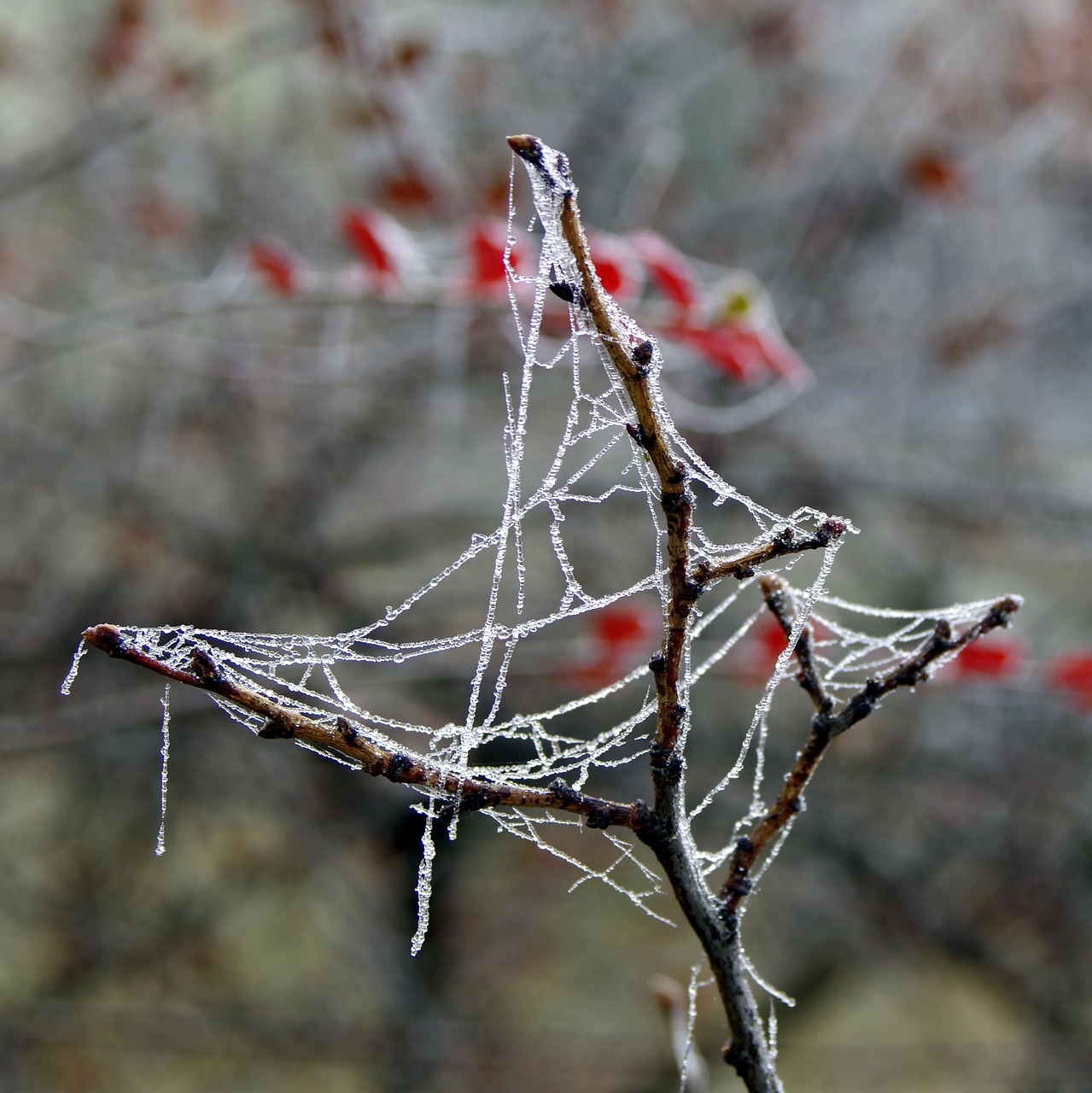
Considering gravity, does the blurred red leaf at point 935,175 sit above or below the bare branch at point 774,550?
above

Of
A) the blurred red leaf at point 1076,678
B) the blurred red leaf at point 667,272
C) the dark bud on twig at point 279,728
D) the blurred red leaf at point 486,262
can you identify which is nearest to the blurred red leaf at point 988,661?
the blurred red leaf at point 1076,678

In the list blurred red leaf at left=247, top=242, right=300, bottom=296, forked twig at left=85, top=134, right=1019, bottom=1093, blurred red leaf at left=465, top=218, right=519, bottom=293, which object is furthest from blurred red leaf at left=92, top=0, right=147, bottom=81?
forked twig at left=85, top=134, right=1019, bottom=1093

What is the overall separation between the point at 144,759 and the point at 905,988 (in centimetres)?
285

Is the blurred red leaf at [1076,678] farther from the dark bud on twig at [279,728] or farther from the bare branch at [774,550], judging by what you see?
the dark bud on twig at [279,728]

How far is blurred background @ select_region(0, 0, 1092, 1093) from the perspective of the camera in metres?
2.74

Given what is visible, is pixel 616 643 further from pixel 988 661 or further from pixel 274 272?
pixel 274 272

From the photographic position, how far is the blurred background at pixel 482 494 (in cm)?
274

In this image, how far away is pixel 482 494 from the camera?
4012 millimetres

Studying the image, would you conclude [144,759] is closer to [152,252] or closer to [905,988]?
[152,252]

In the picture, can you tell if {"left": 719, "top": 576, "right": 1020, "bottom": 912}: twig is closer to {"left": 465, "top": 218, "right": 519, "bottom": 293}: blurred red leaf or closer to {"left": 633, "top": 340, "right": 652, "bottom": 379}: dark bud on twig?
{"left": 633, "top": 340, "right": 652, "bottom": 379}: dark bud on twig

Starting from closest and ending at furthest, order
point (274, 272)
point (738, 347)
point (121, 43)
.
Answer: point (738, 347) < point (274, 272) < point (121, 43)

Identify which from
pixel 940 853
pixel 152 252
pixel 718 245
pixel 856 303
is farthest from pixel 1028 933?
pixel 152 252

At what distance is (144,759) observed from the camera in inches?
126

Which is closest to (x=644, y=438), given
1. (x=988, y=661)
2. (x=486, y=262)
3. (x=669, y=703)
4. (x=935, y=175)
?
(x=669, y=703)
